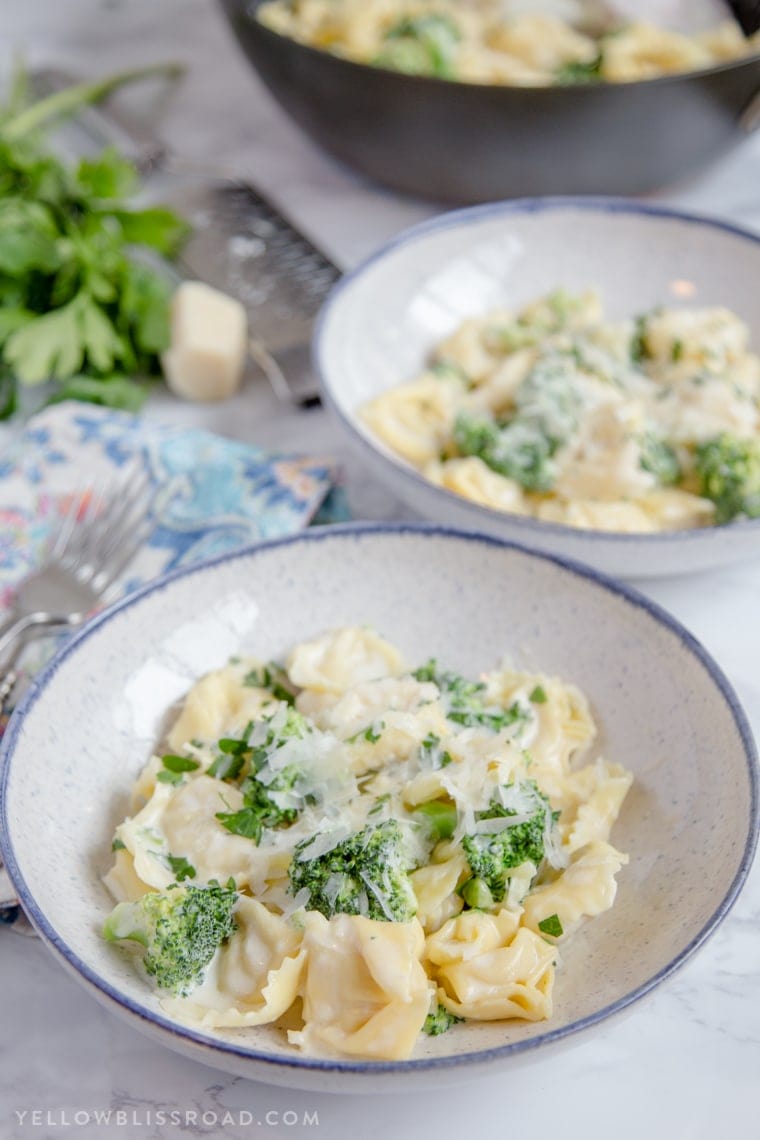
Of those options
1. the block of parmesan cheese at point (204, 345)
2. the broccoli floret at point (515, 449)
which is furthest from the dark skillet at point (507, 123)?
the broccoli floret at point (515, 449)

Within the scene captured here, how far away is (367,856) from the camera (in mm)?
1386

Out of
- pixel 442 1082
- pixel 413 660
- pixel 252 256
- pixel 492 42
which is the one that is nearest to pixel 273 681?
pixel 413 660

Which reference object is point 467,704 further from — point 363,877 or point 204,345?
point 204,345

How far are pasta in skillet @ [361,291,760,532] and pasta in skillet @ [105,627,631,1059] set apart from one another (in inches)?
20.8

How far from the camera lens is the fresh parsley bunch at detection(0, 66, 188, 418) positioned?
8.19ft

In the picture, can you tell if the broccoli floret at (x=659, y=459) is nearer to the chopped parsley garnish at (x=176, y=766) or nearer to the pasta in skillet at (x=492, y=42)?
the chopped parsley garnish at (x=176, y=766)

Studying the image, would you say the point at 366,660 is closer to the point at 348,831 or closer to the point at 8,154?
the point at 348,831

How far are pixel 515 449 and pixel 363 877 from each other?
0.99m

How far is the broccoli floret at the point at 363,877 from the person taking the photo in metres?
1.37

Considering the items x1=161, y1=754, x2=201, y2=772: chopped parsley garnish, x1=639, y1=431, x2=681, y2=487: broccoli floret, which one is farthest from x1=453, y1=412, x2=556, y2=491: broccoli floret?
x1=161, y1=754, x2=201, y2=772: chopped parsley garnish

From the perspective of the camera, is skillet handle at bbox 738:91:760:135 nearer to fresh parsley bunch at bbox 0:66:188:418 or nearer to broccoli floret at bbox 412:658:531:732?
fresh parsley bunch at bbox 0:66:188:418

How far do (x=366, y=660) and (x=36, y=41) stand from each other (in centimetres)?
306

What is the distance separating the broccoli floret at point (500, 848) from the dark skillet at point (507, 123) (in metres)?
1.62

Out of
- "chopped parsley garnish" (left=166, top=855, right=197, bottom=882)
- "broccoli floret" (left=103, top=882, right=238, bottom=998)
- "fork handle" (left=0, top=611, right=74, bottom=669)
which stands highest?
"broccoli floret" (left=103, top=882, right=238, bottom=998)
